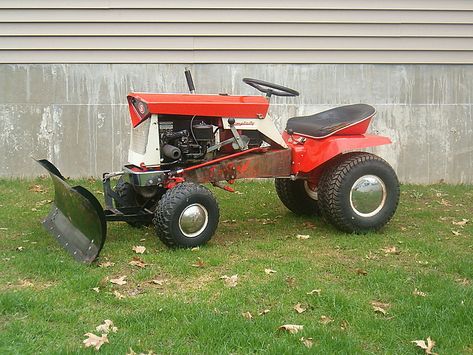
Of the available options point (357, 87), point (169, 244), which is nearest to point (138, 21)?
point (357, 87)

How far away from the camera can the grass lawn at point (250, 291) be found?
3.86 metres

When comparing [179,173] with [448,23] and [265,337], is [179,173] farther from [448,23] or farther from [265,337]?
[448,23]

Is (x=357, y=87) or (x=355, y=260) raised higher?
(x=357, y=87)

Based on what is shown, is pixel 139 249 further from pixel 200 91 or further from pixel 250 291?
pixel 200 91

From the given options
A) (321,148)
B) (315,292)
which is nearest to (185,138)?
(321,148)

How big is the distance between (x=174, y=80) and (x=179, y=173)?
141 inches

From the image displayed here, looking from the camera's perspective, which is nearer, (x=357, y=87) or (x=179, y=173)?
(x=179, y=173)

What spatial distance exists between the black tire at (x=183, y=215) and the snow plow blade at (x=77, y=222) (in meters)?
0.57

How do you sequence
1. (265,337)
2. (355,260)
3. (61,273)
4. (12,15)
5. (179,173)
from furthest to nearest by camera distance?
(12,15), (179,173), (355,260), (61,273), (265,337)

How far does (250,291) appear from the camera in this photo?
4652mm

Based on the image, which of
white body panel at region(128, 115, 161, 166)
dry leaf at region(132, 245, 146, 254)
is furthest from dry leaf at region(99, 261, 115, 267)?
white body panel at region(128, 115, 161, 166)

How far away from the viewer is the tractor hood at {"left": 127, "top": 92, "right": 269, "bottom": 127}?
5.86m

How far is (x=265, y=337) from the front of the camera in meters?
3.87

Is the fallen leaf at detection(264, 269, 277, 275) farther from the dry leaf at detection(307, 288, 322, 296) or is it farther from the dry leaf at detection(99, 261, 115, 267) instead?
the dry leaf at detection(99, 261, 115, 267)
